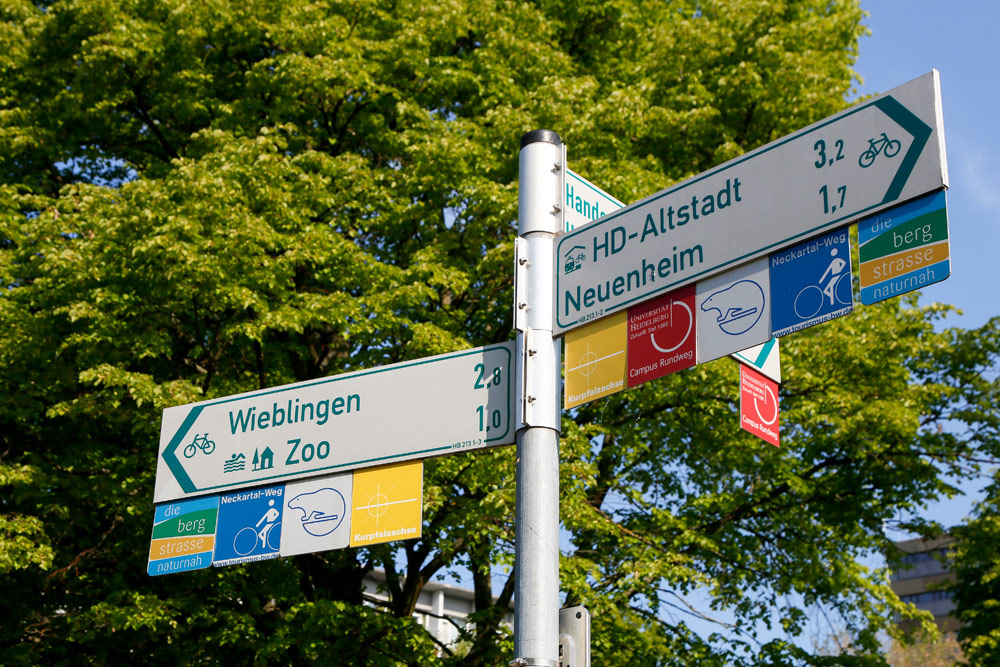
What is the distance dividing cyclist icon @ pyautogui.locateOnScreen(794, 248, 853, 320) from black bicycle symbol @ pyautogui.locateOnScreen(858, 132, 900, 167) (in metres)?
0.32

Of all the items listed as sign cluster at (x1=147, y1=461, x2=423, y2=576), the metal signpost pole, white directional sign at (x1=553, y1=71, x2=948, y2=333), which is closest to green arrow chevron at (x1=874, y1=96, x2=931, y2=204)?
white directional sign at (x1=553, y1=71, x2=948, y2=333)

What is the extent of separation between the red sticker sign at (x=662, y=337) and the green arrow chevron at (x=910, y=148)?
84cm

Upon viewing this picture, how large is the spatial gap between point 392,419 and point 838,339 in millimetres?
9095

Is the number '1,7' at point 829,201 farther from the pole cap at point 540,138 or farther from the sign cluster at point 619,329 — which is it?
the pole cap at point 540,138

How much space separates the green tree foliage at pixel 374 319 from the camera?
11.6m

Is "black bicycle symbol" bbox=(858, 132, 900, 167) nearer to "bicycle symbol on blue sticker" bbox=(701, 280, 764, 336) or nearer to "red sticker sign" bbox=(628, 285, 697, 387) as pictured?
"bicycle symbol on blue sticker" bbox=(701, 280, 764, 336)

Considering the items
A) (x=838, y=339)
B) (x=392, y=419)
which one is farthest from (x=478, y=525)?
(x=392, y=419)

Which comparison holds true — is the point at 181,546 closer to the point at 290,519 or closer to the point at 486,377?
the point at 290,519

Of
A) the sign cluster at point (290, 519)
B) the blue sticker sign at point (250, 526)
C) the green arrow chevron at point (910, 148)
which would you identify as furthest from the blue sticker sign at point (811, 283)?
the blue sticker sign at point (250, 526)

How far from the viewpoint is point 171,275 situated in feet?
36.3

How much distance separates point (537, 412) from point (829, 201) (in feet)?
4.29

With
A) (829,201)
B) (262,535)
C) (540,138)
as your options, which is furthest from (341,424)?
→ (829,201)

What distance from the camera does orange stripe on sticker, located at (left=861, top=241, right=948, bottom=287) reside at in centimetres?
347

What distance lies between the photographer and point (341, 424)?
16.3 ft
